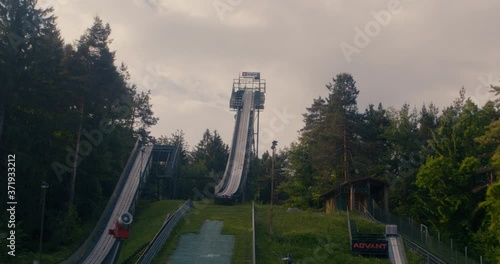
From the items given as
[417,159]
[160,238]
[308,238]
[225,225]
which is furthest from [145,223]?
[417,159]

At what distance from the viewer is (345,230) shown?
3847cm

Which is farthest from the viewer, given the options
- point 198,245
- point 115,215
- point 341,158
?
point 341,158

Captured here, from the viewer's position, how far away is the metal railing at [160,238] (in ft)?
101

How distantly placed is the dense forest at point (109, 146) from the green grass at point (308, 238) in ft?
32.8

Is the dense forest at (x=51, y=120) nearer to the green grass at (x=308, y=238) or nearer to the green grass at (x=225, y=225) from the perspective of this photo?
the green grass at (x=225, y=225)

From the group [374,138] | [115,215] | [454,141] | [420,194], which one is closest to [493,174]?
[454,141]

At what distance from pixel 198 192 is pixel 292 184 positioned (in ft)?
45.0

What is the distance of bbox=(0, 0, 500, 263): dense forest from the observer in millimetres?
37438

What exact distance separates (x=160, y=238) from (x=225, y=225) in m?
7.48

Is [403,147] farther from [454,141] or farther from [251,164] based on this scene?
[251,164]

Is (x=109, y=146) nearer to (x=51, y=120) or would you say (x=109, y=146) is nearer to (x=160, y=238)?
(x=51, y=120)

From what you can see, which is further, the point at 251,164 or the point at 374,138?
the point at 251,164

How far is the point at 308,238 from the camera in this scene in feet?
120

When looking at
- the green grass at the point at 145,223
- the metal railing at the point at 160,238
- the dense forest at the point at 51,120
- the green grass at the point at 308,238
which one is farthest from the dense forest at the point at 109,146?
the green grass at the point at 308,238
